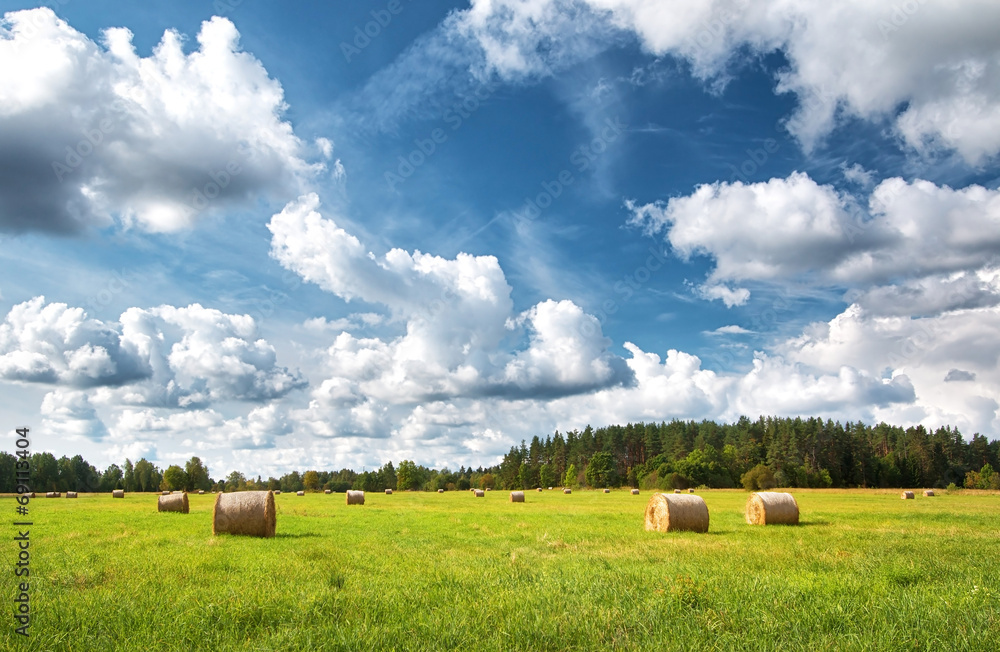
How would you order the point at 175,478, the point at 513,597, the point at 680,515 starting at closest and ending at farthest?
the point at 513,597
the point at 680,515
the point at 175,478

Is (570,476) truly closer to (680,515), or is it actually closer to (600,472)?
(600,472)

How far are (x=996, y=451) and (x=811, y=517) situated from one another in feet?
501

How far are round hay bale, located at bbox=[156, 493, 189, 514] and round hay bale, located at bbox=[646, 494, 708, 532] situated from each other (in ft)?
86.2

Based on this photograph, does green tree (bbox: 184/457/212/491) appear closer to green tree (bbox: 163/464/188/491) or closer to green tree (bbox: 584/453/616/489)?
green tree (bbox: 163/464/188/491)

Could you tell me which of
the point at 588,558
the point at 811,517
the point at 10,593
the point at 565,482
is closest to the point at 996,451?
the point at 565,482

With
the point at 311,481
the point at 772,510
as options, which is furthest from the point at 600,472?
the point at 772,510

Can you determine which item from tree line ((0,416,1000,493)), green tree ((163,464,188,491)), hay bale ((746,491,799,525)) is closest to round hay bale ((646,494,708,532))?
hay bale ((746,491,799,525))

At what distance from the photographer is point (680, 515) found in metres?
21.1

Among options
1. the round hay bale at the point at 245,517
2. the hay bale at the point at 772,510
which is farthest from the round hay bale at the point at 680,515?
the round hay bale at the point at 245,517

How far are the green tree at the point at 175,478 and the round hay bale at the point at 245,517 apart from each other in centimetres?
13314

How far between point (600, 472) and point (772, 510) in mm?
108275

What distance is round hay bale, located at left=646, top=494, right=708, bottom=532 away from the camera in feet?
68.9

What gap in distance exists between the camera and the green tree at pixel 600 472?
12900 centimetres

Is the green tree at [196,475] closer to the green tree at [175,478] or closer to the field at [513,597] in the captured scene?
the green tree at [175,478]
